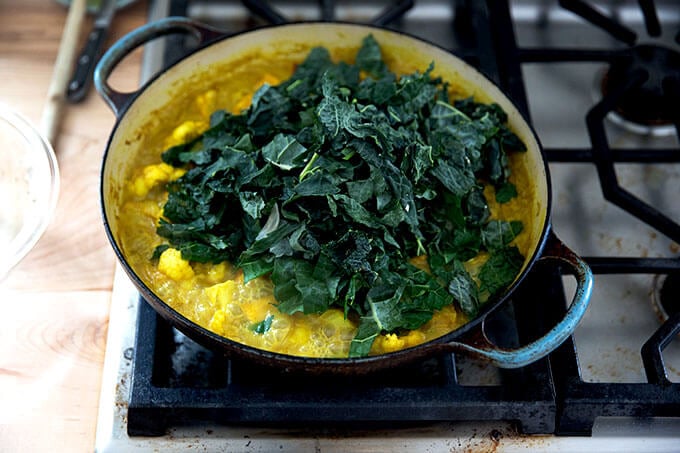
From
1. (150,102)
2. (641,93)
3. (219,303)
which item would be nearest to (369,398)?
(219,303)

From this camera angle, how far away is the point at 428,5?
1991 millimetres

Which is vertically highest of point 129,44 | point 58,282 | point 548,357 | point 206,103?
point 129,44

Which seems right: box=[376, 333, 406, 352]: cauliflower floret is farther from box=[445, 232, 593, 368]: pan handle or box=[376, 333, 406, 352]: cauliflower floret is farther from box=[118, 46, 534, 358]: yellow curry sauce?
box=[445, 232, 593, 368]: pan handle

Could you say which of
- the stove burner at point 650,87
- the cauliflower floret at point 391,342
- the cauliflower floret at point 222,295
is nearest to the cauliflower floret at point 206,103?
the cauliflower floret at point 222,295

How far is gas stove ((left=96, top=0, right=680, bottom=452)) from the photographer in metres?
1.33

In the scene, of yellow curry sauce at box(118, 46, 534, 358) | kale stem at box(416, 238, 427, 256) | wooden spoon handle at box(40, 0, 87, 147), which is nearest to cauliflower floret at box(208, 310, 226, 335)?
yellow curry sauce at box(118, 46, 534, 358)

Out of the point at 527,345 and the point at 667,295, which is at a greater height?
the point at 527,345

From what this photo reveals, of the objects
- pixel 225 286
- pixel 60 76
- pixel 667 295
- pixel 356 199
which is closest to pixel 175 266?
pixel 225 286

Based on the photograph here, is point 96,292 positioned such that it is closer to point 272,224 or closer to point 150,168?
point 150,168

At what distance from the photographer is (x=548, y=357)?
4.56 feet

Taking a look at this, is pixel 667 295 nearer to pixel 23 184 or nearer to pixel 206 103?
pixel 206 103

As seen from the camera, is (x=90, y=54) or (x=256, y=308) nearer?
(x=256, y=308)

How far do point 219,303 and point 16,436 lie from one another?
1.27ft

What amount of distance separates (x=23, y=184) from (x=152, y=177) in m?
0.28
